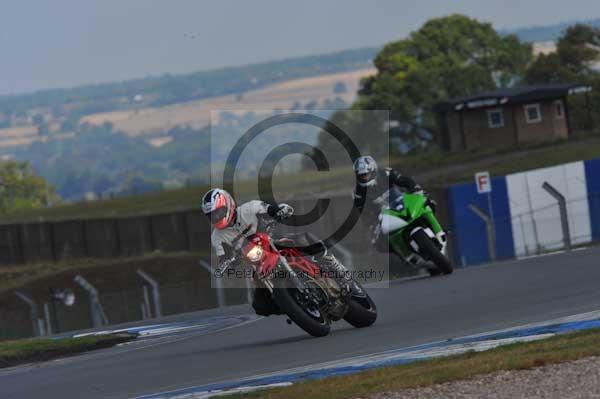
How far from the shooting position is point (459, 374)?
9.25 metres

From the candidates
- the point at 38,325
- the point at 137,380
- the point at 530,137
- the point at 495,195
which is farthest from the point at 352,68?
the point at 137,380

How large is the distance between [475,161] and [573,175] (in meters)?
19.8

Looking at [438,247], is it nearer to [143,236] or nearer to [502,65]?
[143,236]

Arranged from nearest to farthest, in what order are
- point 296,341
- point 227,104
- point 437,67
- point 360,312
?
point 296,341
point 360,312
point 437,67
point 227,104

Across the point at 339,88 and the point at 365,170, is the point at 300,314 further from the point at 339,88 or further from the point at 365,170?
the point at 339,88

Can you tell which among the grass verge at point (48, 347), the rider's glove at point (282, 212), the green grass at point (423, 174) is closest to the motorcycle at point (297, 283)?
the rider's glove at point (282, 212)

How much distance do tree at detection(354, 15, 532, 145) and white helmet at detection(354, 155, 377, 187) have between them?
6535cm

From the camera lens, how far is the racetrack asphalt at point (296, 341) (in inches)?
449

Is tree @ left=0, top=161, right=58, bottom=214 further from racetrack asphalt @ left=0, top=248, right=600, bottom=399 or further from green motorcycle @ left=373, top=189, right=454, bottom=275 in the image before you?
racetrack asphalt @ left=0, top=248, right=600, bottom=399

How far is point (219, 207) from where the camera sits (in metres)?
→ 12.3

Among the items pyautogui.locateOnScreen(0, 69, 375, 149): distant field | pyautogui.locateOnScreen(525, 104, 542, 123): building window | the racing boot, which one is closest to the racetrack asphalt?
the racing boot

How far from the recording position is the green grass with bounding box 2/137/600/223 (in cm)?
4581

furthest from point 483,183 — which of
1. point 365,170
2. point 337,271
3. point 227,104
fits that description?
point 227,104

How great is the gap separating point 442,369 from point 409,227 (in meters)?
8.37
